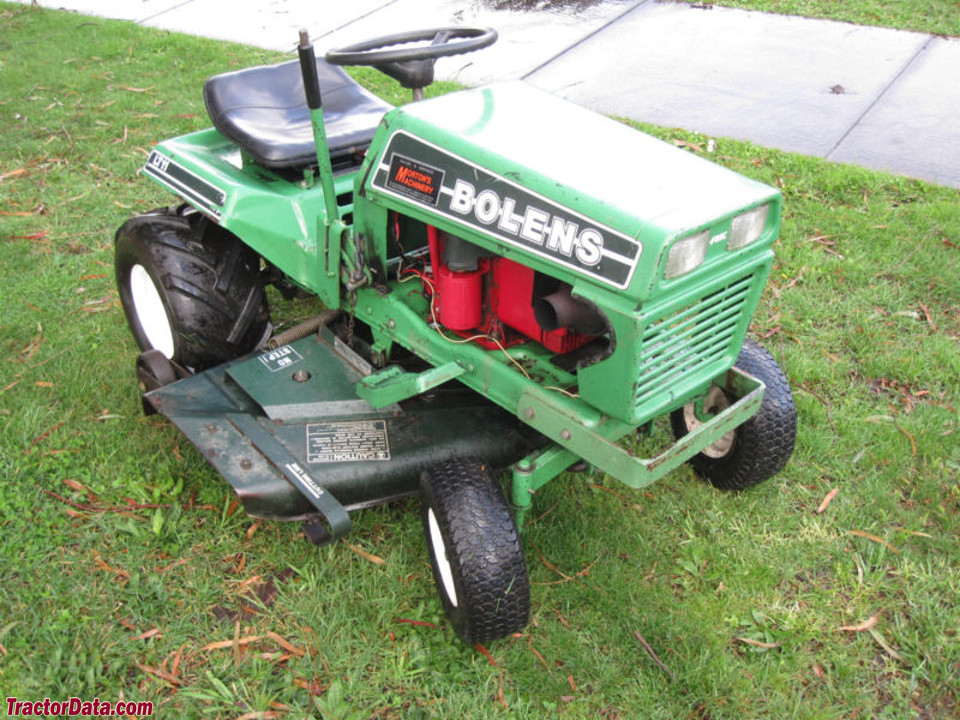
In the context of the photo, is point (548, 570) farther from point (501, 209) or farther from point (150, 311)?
point (150, 311)

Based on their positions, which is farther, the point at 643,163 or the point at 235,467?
the point at 235,467

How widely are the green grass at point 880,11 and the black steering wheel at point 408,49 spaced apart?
188 inches

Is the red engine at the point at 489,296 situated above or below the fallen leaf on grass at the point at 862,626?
above

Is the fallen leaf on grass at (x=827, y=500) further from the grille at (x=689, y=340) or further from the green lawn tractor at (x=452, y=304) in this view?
the grille at (x=689, y=340)

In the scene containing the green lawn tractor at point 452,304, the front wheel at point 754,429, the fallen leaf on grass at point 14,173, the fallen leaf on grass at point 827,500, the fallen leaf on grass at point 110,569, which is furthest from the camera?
the fallen leaf on grass at point 14,173

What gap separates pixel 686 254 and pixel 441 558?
106 centimetres

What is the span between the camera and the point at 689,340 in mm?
2264

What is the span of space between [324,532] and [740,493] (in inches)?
53.4

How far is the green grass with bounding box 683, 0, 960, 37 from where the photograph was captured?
6.25m


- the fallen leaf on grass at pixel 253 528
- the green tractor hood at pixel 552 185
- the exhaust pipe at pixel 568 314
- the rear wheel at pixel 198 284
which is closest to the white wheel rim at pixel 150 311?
the rear wheel at pixel 198 284

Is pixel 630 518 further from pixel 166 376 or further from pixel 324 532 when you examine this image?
pixel 166 376

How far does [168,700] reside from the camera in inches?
91.7

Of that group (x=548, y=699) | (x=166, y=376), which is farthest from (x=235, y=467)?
(x=548, y=699)

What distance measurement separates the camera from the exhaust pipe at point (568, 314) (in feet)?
7.18
